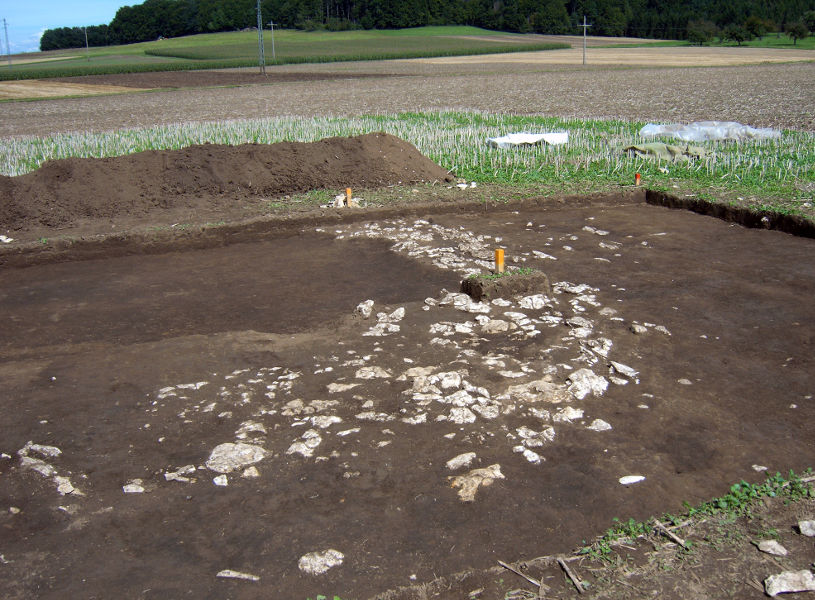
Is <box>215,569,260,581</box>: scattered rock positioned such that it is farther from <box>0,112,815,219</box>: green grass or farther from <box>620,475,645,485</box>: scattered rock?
<box>0,112,815,219</box>: green grass

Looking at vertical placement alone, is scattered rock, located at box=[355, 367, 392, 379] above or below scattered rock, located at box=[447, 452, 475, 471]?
above

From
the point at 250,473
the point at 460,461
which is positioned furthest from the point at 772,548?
the point at 250,473

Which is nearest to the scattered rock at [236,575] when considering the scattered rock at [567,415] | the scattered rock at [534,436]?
the scattered rock at [534,436]

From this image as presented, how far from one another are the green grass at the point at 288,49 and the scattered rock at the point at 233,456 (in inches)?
2031

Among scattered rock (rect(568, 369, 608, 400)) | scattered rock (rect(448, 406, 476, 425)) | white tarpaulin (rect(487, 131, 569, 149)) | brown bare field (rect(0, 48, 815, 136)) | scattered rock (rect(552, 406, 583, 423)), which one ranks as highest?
brown bare field (rect(0, 48, 815, 136))

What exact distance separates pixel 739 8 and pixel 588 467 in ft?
296

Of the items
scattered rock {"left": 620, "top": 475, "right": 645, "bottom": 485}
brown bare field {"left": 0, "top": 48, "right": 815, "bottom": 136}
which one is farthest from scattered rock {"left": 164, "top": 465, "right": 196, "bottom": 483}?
brown bare field {"left": 0, "top": 48, "right": 815, "bottom": 136}

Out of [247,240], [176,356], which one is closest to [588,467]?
[176,356]

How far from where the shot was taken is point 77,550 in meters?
3.47

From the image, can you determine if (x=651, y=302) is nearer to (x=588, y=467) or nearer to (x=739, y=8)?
(x=588, y=467)

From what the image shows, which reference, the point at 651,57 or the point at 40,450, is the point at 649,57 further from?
the point at 40,450

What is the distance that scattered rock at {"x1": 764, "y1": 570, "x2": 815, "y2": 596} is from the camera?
299 cm

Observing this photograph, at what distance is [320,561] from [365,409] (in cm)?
151

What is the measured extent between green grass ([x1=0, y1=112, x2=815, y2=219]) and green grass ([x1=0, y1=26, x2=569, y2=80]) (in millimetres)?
37299
